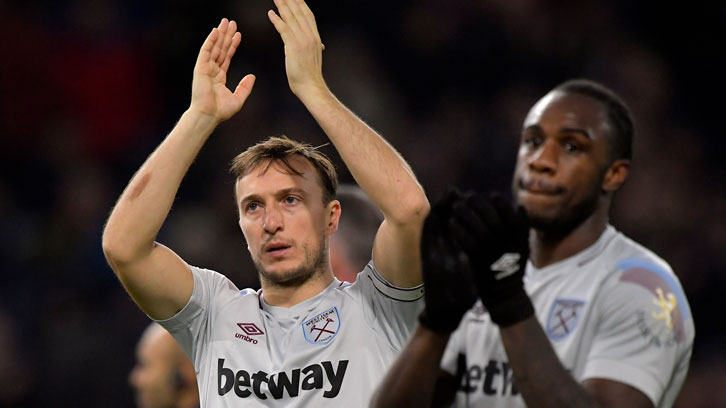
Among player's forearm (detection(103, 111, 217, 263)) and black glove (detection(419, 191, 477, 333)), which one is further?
player's forearm (detection(103, 111, 217, 263))

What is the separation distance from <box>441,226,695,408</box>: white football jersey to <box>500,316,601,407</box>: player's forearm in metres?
0.18

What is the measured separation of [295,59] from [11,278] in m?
5.07

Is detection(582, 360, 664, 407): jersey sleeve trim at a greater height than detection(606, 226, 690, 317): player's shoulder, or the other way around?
detection(606, 226, 690, 317): player's shoulder

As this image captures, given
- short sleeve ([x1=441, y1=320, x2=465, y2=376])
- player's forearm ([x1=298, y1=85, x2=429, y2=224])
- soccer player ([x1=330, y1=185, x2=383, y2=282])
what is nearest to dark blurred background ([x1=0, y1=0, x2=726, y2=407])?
soccer player ([x1=330, y1=185, x2=383, y2=282])

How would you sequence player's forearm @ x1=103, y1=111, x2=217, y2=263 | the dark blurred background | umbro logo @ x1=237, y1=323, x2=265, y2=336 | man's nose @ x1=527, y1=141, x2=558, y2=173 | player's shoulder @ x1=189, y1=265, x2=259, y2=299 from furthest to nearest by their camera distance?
the dark blurred background, player's shoulder @ x1=189, y1=265, x2=259, y2=299, umbro logo @ x1=237, y1=323, x2=265, y2=336, player's forearm @ x1=103, y1=111, x2=217, y2=263, man's nose @ x1=527, y1=141, x2=558, y2=173

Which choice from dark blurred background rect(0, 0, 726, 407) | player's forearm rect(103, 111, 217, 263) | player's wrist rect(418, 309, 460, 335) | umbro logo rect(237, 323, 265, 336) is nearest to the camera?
player's wrist rect(418, 309, 460, 335)

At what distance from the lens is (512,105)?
8.84 m

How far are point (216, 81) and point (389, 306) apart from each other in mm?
1137

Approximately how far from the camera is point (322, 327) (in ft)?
12.2

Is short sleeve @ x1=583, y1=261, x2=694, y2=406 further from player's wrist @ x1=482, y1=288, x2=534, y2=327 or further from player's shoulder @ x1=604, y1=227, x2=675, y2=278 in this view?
player's wrist @ x1=482, y1=288, x2=534, y2=327

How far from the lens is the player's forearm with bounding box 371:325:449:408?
2730 millimetres

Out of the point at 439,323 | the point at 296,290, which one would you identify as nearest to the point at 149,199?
the point at 296,290

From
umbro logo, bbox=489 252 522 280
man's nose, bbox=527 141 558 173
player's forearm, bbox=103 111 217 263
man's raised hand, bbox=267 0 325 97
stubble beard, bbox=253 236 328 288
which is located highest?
man's raised hand, bbox=267 0 325 97

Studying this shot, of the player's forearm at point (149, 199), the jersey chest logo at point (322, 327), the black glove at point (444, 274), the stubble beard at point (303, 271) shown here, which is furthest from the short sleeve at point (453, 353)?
the player's forearm at point (149, 199)
